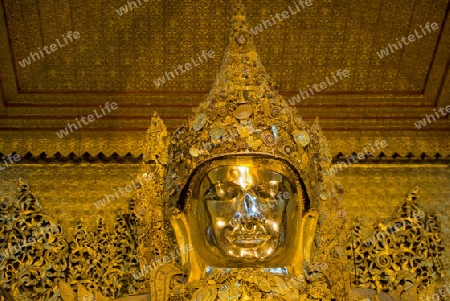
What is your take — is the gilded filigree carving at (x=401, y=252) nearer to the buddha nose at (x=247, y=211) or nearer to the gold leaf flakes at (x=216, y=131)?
the buddha nose at (x=247, y=211)

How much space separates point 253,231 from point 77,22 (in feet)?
6.14

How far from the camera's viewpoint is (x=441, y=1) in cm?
570

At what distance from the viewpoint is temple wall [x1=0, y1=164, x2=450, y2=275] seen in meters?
5.79

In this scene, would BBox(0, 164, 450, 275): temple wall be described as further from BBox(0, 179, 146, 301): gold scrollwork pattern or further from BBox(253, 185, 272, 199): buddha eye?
BBox(253, 185, 272, 199): buddha eye

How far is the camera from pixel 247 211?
4.61 metres

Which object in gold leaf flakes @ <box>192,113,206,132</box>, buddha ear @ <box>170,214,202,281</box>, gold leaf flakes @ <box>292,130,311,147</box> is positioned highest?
gold leaf flakes @ <box>192,113,206,132</box>

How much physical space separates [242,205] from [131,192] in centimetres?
139

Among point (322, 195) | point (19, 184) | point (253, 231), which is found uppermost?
point (19, 184)

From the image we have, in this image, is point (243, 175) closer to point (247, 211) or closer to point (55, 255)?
point (247, 211)

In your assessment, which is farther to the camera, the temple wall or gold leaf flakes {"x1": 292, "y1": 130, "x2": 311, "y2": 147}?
the temple wall

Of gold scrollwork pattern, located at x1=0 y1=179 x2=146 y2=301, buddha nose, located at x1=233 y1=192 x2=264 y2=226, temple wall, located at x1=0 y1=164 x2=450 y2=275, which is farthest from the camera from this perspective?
temple wall, located at x1=0 y1=164 x2=450 y2=275

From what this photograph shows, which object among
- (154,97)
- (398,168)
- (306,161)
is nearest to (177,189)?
(306,161)

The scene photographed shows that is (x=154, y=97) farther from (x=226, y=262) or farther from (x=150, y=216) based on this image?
(x=226, y=262)

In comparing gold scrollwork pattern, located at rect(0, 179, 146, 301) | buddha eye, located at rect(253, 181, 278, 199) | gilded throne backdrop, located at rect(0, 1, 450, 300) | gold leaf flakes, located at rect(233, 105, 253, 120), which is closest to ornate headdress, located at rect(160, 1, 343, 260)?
gold leaf flakes, located at rect(233, 105, 253, 120)
